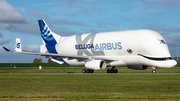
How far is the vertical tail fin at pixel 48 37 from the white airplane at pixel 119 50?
13.7ft

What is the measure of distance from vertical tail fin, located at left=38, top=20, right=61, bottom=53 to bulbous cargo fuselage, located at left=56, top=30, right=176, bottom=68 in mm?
8170

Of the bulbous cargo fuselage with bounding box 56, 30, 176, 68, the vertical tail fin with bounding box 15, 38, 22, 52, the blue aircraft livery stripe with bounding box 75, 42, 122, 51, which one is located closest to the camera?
the bulbous cargo fuselage with bounding box 56, 30, 176, 68

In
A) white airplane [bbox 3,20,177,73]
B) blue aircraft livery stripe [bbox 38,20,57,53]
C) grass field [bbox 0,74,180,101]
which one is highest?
blue aircraft livery stripe [bbox 38,20,57,53]

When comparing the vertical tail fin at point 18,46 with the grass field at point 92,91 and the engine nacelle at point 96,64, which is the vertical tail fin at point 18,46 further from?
the grass field at point 92,91

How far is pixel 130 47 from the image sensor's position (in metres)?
38.7

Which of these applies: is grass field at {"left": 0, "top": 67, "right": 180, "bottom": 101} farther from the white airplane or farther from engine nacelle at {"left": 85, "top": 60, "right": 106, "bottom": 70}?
engine nacelle at {"left": 85, "top": 60, "right": 106, "bottom": 70}

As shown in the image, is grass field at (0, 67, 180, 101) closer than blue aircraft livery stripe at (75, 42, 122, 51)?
Yes

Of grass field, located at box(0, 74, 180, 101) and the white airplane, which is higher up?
the white airplane

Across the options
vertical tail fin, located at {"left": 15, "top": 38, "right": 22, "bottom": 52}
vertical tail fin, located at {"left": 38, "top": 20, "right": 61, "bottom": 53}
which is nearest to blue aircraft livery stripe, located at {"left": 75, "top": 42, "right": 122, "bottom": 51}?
vertical tail fin, located at {"left": 38, "top": 20, "right": 61, "bottom": 53}

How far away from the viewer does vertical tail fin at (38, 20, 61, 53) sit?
169ft

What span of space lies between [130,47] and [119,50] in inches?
73.3

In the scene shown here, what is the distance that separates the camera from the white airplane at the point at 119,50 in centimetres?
3722

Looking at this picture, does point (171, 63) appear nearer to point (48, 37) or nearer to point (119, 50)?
point (119, 50)

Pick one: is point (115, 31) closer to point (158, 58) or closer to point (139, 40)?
point (139, 40)
